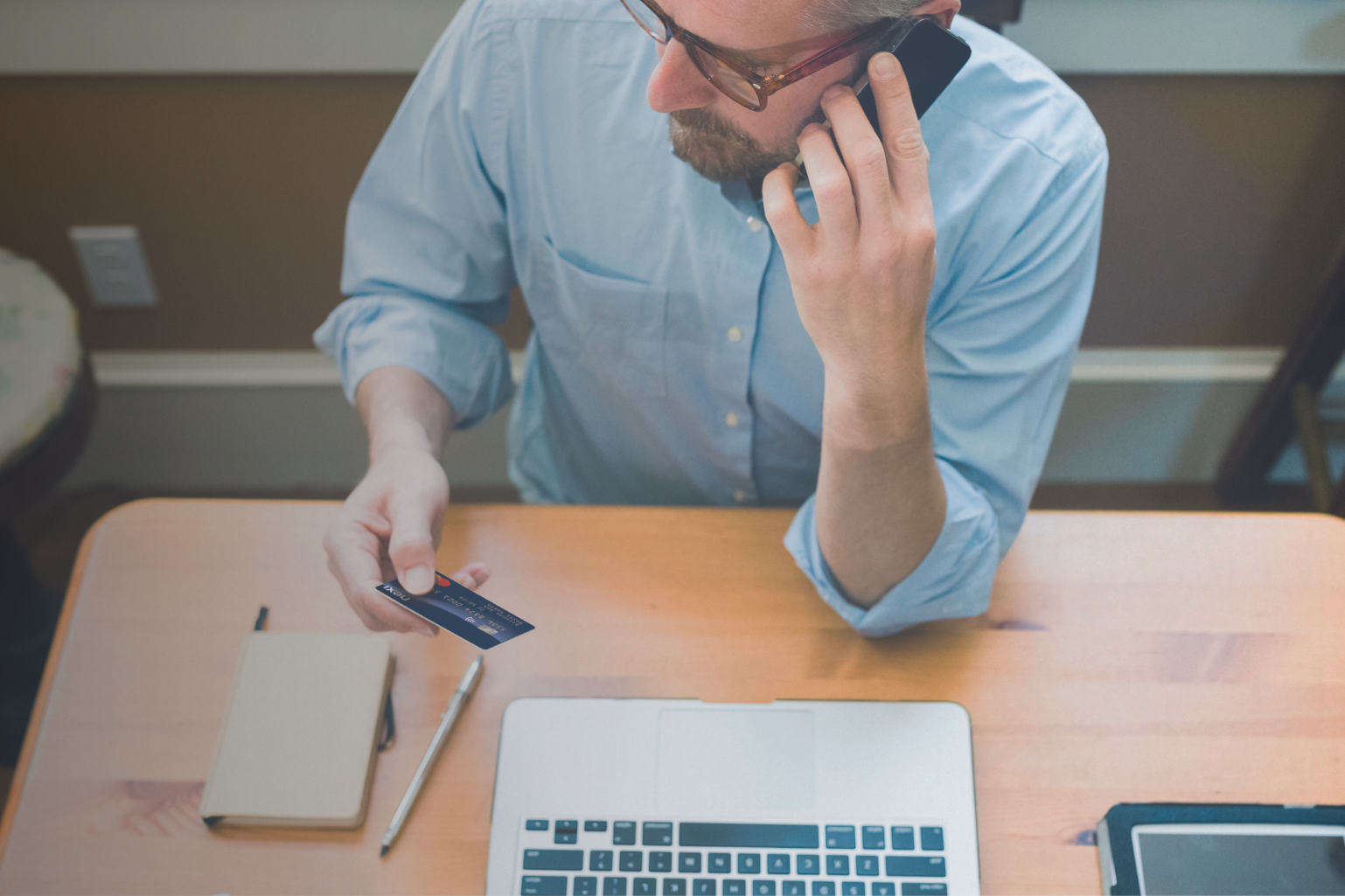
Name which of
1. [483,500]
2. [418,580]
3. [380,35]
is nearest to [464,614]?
[418,580]

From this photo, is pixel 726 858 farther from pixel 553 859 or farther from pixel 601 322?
pixel 601 322

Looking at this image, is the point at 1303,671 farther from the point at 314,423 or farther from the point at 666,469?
the point at 314,423

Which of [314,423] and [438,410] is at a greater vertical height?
[438,410]

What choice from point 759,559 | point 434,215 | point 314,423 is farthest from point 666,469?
point 314,423

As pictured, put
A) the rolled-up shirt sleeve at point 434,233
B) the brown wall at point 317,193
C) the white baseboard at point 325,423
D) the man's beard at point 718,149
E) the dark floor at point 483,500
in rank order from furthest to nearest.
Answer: the dark floor at point 483,500 < the white baseboard at point 325,423 < the brown wall at point 317,193 < the rolled-up shirt sleeve at point 434,233 < the man's beard at point 718,149

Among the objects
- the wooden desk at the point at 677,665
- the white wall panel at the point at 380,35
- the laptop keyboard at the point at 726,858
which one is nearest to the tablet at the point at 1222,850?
the wooden desk at the point at 677,665

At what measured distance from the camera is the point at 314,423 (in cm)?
187

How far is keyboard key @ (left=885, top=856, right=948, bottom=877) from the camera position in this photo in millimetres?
686

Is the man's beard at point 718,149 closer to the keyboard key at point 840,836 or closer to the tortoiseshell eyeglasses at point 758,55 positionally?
the tortoiseshell eyeglasses at point 758,55

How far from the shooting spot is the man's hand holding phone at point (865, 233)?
664mm

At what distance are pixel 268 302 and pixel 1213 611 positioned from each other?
4.96 feet

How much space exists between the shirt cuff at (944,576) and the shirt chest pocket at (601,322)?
267 millimetres

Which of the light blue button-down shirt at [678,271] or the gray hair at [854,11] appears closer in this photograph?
the gray hair at [854,11]

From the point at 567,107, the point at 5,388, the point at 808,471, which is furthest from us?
the point at 5,388
